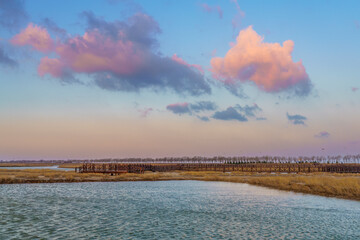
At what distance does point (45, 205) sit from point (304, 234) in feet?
79.8

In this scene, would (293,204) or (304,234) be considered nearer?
(304,234)

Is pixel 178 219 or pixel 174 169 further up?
pixel 178 219

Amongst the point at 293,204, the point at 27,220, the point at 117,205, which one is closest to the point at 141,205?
the point at 117,205

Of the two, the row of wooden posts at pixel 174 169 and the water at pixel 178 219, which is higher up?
the water at pixel 178 219

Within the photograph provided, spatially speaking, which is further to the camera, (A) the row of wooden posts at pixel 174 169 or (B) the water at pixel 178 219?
(A) the row of wooden posts at pixel 174 169

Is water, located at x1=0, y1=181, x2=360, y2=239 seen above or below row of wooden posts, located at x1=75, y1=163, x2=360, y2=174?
above

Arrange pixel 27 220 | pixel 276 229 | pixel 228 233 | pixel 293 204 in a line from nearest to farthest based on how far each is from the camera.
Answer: pixel 228 233
pixel 276 229
pixel 27 220
pixel 293 204

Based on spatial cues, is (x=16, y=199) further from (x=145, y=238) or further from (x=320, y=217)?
(x=320, y=217)

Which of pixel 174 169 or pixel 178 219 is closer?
pixel 178 219

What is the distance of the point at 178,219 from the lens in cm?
2442

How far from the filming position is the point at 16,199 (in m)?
34.6

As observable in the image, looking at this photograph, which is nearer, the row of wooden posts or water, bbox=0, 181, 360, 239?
water, bbox=0, 181, 360, 239

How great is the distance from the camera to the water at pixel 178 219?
770 inches

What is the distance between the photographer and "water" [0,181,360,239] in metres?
19.6
